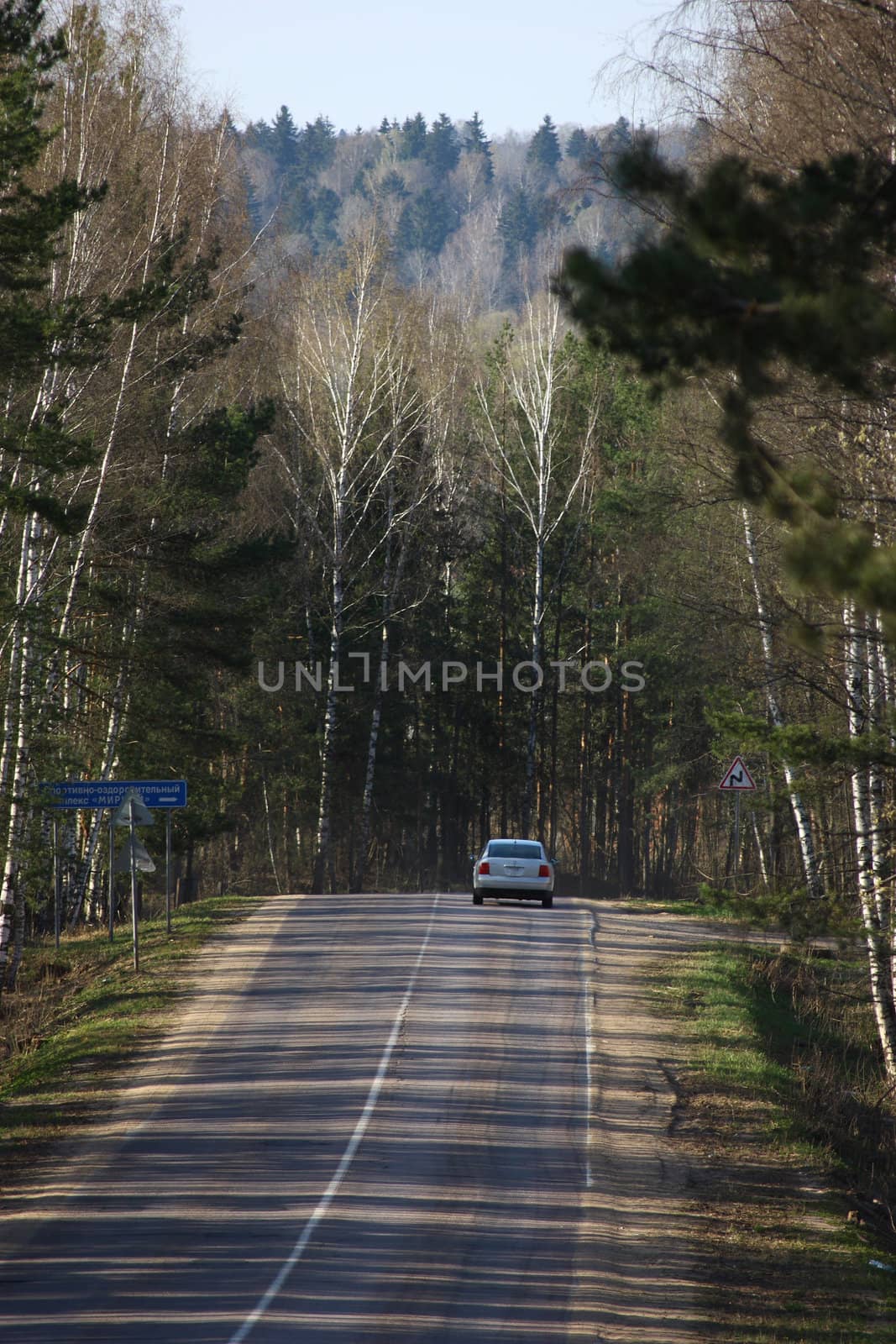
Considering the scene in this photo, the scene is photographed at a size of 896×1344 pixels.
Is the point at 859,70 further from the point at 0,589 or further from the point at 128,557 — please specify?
the point at 128,557

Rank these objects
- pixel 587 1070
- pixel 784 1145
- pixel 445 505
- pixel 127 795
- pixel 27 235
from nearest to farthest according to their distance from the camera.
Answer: pixel 784 1145
pixel 27 235
pixel 587 1070
pixel 127 795
pixel 445 505

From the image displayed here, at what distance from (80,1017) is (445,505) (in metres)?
31.3

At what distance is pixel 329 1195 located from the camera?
12930 millimetres

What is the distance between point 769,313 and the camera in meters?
5.66

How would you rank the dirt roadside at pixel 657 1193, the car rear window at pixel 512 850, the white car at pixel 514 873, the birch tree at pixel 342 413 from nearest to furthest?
the dirt roadside at pixel 657 1193
the white car at pixel 514 873
the car rear window at pixel 512 850
the birch tree at pixel 342 413

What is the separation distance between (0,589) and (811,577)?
15412 mm

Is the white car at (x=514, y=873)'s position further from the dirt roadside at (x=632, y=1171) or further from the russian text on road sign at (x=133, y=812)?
the russian text on road sign at (x=133, y=812)

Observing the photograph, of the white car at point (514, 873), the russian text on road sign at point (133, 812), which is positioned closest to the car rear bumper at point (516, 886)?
the white car at point (514, 873)

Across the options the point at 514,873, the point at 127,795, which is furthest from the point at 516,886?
the point at 127,795

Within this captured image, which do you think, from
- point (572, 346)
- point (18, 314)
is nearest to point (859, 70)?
point (18, 314)

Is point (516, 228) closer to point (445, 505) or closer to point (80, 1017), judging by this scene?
point (445, 505)

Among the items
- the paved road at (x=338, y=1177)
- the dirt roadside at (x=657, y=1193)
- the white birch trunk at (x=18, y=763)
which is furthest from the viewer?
the white birch trunk at (x=18, y=763)

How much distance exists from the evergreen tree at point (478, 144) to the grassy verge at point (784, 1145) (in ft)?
551

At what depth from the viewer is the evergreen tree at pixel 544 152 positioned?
600 feet
